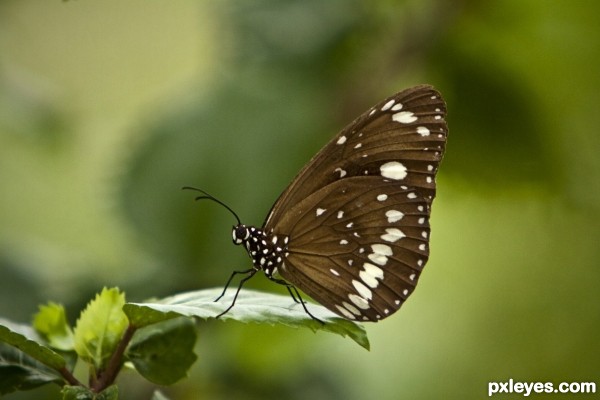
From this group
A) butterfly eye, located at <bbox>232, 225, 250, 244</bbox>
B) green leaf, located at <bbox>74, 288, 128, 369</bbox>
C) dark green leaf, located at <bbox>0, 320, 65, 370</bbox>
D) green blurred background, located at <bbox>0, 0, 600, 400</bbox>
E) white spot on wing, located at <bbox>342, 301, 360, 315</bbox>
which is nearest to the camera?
dark green leaf, located at <bbox>0, 320, 65, 370</bbox>

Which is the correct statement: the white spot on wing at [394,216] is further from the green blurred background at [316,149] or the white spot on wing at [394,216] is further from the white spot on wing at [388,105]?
the green blurred background at [316,149]

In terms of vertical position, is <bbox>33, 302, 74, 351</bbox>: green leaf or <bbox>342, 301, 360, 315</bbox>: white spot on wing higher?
<bbox>342, 301, 360, 315</bbox>: white spot on wing

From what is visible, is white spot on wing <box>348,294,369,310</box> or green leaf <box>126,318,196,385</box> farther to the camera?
white spot on wing <box>348,294,369,310</box>

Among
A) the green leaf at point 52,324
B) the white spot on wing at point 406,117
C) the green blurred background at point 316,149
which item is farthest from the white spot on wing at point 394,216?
the green blurred background at point 316,149

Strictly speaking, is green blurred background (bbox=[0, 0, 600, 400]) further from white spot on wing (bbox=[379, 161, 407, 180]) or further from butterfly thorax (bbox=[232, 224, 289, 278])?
white spot on wing (bbox=[379, 161, 407, 180])

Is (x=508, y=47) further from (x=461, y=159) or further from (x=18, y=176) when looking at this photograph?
(x=18, y=176)

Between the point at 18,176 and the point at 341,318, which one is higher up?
the point at 18,176

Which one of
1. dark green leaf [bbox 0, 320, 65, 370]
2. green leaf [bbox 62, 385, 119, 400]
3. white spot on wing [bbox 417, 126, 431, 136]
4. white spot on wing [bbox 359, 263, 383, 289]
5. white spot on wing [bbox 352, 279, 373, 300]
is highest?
white spot on wing [bbox 417, 126, 431, 136]

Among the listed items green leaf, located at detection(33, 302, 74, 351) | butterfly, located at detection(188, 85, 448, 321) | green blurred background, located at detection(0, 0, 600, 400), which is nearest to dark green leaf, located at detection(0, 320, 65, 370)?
green leaf, located at detection(33, 302, 74, 351)

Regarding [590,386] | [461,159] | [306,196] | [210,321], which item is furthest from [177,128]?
[590,386]
